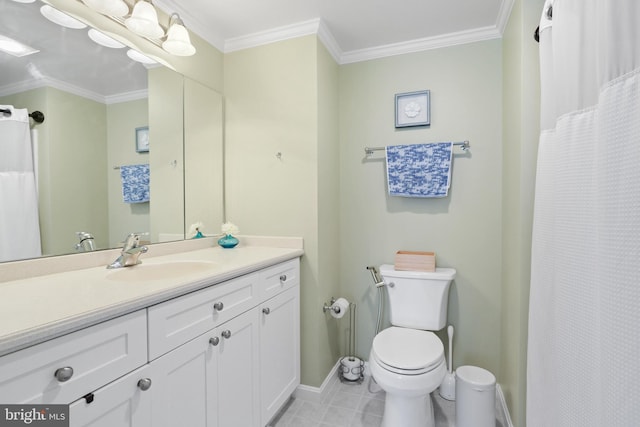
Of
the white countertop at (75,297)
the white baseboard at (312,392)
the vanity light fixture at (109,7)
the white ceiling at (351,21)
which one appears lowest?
the white baseboard at (312,392)

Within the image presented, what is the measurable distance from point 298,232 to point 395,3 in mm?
1467

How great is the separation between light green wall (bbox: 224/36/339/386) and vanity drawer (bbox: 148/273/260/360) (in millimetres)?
612

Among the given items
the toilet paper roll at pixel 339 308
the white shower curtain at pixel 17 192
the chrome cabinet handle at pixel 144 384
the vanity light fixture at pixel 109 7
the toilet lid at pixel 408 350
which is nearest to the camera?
the chrome cabinet handle at pixel 144 384

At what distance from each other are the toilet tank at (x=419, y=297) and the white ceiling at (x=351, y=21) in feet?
5.17

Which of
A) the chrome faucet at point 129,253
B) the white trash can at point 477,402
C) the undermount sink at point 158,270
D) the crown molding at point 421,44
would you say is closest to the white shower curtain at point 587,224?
the white trash can at point 477,402

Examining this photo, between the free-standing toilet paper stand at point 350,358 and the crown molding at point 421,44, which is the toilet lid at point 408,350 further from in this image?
the crown molding at point 421,44

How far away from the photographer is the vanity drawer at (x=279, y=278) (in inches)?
59.1

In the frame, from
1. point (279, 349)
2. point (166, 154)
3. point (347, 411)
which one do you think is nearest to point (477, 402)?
point (347, 411)

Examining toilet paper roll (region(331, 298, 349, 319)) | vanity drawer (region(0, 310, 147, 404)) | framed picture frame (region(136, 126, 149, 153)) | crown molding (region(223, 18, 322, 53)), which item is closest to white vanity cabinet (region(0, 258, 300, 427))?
vanity drawer (region(0, 310, 147, 404))

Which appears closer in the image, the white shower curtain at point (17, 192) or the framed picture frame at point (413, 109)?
the white shower curtain at point (17, 192)

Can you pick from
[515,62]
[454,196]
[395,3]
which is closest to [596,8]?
[515,62]

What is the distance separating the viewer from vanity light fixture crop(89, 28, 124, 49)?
135 cm

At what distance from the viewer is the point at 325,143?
201 cm

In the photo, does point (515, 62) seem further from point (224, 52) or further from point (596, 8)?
point (224, 52)
